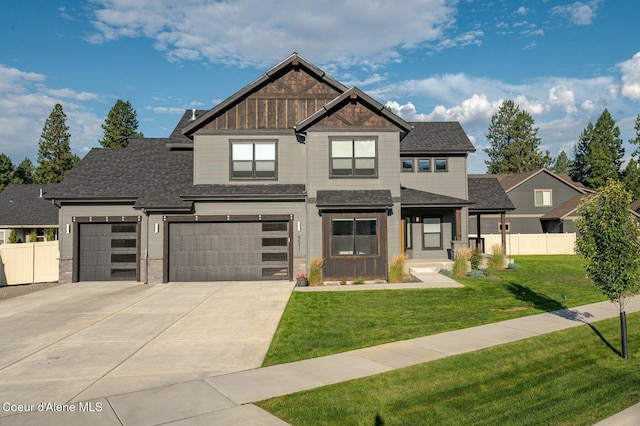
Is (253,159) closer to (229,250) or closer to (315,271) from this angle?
(229,250)

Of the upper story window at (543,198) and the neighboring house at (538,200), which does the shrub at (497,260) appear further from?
the upper story window at (543,198)

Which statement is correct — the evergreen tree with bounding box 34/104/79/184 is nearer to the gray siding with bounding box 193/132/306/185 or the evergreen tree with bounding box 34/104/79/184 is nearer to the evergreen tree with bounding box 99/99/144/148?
the evergreen tree with bounding box 99/99/144/148

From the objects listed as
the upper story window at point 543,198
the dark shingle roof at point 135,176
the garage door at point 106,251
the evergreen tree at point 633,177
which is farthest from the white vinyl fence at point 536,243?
the evergreen tree at point 633,177

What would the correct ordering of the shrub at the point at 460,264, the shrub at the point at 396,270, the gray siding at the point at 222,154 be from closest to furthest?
the shrub at the point at 396,270 < the shrub at the point at 460,264 < the gray siding at the point at 222,154

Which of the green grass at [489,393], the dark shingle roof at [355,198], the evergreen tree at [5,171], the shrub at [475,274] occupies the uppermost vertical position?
the evergreen tree at [5,171]

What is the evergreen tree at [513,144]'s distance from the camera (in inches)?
2815

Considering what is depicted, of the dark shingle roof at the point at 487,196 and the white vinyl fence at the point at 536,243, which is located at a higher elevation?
the dark shingle roof at the point at 487,196

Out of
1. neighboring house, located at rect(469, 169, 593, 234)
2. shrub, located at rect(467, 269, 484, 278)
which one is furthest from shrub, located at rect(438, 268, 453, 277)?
neighboring house, located at rect(469, 169, 593, 234)

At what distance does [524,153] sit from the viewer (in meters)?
72.3

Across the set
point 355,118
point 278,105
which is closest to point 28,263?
point 278,105

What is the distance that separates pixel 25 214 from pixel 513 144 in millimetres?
68044

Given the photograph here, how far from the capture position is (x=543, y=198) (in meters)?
39.8

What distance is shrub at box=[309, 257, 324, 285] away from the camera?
58.4 ft

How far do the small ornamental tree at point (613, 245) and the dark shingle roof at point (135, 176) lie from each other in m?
14.7
